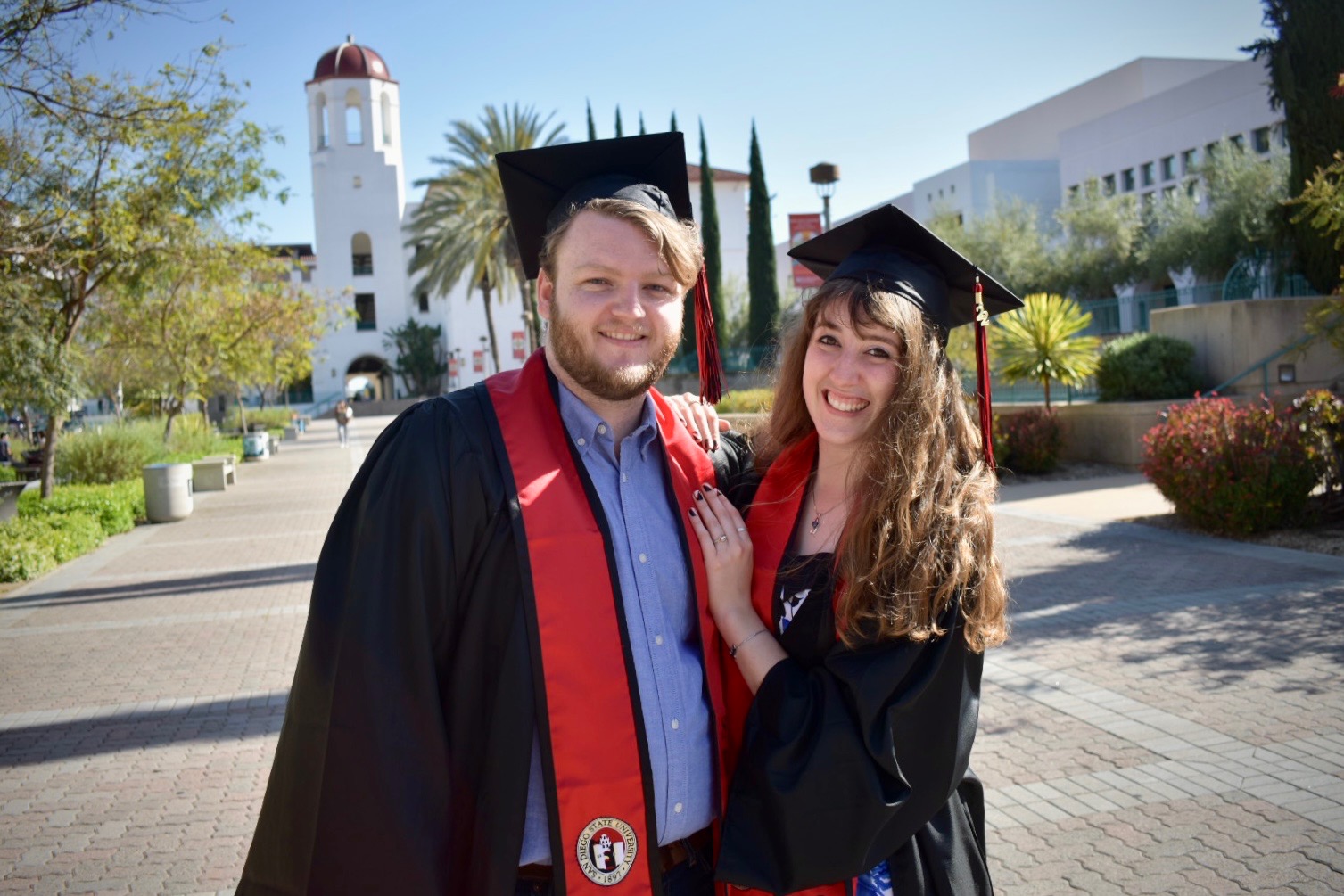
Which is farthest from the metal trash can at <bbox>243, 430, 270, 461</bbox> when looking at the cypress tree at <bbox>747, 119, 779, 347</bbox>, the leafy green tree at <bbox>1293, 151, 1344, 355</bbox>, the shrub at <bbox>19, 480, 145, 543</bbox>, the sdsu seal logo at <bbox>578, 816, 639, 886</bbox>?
the sdsu seal logo at <bbox>578, 816, 639, 886</bbox>

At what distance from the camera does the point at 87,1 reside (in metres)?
9.13

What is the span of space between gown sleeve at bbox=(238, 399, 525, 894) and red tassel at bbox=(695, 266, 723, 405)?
1.19 meters

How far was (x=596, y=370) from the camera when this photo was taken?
2.25m

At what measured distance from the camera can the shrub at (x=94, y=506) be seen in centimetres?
1367

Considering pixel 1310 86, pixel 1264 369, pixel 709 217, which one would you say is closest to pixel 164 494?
pixel 1264 369

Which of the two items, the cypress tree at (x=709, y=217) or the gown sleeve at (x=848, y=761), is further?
the cypress tree at (x=709, y=217)

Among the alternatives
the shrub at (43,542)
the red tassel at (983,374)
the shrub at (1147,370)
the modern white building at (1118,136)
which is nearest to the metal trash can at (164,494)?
the shrub at (43,542)

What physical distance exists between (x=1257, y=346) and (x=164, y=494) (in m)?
17.0

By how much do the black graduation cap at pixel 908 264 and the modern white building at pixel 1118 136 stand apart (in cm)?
3323

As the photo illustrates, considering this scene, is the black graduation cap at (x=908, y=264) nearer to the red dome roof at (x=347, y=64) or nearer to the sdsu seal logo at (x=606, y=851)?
the sdsu seal logo at (x=606, y=851)

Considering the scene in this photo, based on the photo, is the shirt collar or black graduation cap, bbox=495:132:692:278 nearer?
the shirt collar

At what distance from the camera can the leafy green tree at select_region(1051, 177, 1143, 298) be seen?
3412 centimetres

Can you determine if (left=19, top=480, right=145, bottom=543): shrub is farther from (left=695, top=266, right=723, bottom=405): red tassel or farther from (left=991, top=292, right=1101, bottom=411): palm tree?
(left=991, top=292, right=1101, bottom=411): palm tree

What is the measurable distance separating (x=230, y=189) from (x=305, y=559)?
20.3 feet
